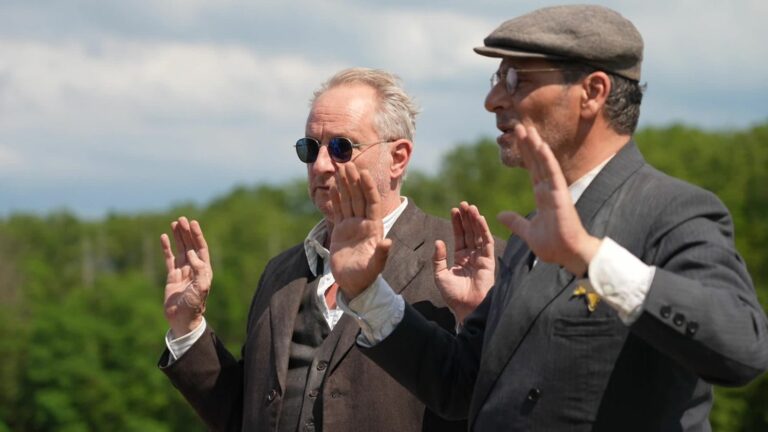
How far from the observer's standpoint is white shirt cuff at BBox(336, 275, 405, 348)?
5078 millimetres

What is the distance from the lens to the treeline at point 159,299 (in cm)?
5869

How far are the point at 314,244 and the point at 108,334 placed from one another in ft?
234

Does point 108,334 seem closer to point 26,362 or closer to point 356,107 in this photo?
point 26,362

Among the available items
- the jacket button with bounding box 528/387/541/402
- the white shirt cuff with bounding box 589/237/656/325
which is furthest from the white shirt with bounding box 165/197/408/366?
the white shirt cuff with bounding box 589/237/656/325

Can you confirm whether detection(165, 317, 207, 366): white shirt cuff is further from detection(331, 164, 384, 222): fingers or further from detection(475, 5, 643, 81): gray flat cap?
detection(475, 5, 643, 81): gray flat cap

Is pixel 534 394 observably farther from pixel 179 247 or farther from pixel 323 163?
pixel 179 247

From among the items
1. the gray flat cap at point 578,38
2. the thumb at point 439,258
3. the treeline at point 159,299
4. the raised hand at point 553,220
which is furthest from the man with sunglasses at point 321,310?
the treeline at point 159,299

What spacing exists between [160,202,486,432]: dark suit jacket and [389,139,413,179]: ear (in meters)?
0.17

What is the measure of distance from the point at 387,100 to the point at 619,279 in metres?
2.84

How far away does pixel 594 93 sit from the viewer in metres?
4.79

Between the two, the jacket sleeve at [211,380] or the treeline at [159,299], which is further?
the treeline at [159,299]

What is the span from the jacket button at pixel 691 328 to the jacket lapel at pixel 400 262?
232 centimetres

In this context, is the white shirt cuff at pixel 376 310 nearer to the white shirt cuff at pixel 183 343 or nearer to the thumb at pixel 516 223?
the thumb at pixel 516 223

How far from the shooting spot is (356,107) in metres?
6.80
